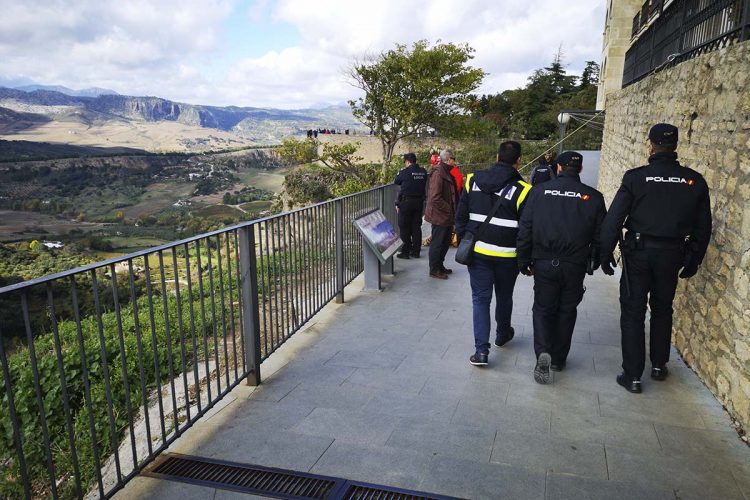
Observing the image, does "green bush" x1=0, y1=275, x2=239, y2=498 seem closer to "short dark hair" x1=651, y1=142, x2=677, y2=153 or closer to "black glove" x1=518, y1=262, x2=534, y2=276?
"black glove" x1=518, y1=262, x2=534, y2=276

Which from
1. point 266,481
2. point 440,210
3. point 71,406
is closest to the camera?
point 266,481

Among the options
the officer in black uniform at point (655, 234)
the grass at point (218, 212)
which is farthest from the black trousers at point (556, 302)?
the grass at point (218, 212)

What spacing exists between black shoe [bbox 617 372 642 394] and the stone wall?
20.8 inches

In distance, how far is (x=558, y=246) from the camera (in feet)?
12.8

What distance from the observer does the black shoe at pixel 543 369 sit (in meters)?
4.06

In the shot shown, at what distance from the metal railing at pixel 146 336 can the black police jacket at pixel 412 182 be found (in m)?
0.73

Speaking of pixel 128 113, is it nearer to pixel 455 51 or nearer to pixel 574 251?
pixel 455 51

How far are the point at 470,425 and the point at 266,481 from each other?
54.7 inches

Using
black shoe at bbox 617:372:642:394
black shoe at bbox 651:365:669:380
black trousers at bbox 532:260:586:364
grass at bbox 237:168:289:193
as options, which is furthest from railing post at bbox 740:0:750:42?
grass at bbox 237:168:289:193

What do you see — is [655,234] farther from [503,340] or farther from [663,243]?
[503,340]

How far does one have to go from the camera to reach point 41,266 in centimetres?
2462

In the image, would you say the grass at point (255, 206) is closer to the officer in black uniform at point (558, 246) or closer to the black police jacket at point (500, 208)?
the black police jacket at point (500, 208)

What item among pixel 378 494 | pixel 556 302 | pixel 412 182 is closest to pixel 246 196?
pixel 412 182

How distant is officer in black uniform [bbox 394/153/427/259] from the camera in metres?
8.16
